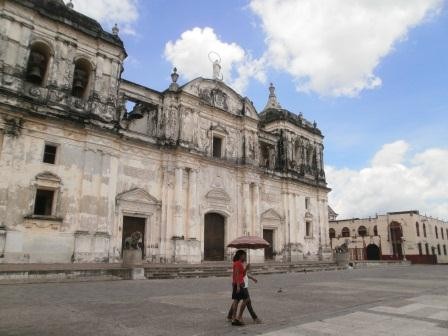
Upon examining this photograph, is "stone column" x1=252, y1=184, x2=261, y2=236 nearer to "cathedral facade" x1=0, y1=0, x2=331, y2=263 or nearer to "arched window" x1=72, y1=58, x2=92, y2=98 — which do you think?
"cathedral facade" x1=0, y1=0, x2=331, y2=263

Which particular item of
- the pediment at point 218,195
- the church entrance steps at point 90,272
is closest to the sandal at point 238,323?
the church entrance steps at point 90,272

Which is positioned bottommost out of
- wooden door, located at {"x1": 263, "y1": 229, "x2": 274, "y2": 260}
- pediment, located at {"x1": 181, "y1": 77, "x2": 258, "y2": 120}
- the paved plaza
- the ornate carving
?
the paved plaza

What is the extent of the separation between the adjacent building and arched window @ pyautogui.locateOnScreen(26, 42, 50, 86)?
40473mm

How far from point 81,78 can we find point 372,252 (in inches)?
1765

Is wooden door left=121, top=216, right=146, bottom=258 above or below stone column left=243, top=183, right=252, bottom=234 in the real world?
below

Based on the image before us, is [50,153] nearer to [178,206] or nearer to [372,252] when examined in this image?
[178,206]

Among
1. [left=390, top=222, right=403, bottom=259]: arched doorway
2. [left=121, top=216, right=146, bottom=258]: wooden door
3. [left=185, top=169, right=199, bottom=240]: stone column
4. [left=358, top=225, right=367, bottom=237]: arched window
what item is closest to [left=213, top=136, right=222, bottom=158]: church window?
[left=185, top=169, right=199, bottom=240]: stone column

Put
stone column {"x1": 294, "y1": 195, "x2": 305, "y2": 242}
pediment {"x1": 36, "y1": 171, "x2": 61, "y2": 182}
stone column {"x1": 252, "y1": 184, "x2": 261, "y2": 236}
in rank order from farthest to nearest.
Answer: stone column {"x1": 294, "y1": 195, "x2": 305, "y2": 242} → stone column {"x1": 252, "y1": 184, "x2": 261, "y2": 236} → pediment {"x1": 36, "y1": 171, "x2": 61, "y2": 182}

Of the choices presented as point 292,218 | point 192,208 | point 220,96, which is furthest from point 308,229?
point 220,96

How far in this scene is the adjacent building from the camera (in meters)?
47.5

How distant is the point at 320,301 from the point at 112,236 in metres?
12.9

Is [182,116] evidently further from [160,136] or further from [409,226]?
[409,226]

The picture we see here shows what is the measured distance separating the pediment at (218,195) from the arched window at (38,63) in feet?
38.9

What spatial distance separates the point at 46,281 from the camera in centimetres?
1227
